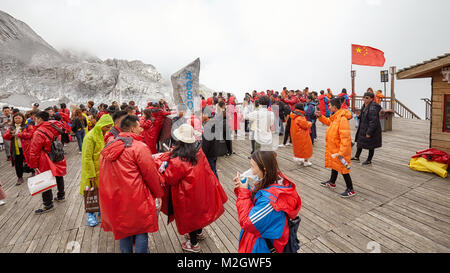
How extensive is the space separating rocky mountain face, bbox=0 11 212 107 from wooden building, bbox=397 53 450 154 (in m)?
27.8

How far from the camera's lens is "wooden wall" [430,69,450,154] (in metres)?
5.23

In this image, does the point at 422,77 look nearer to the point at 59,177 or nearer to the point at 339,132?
the point at 339,132

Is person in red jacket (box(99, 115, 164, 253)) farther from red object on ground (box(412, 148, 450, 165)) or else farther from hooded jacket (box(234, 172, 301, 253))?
red object on ground (box(412, 148, 450, 165))

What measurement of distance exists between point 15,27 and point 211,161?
51.0 meters

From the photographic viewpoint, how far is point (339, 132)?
4.06m

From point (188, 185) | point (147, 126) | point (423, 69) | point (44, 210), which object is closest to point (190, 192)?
point (188, 185)

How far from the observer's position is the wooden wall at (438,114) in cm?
523

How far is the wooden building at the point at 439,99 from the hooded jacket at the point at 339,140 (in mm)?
2936

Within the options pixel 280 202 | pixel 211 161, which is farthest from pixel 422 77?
pixel 280 202

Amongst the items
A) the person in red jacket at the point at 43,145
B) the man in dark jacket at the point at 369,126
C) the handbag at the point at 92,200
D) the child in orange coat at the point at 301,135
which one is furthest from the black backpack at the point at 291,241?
the man in dark jacket at the point at 369,126

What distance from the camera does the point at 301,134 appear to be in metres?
5.93

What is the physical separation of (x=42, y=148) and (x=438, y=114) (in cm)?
842

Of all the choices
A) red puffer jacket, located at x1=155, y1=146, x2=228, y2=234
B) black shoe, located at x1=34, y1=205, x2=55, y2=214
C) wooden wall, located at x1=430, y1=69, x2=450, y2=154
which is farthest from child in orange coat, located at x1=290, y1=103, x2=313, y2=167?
black shoe, located at x1=34, y1=205, x2=55, y2=214

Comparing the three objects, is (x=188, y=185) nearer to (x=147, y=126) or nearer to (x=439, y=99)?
(x=147, y=126)
